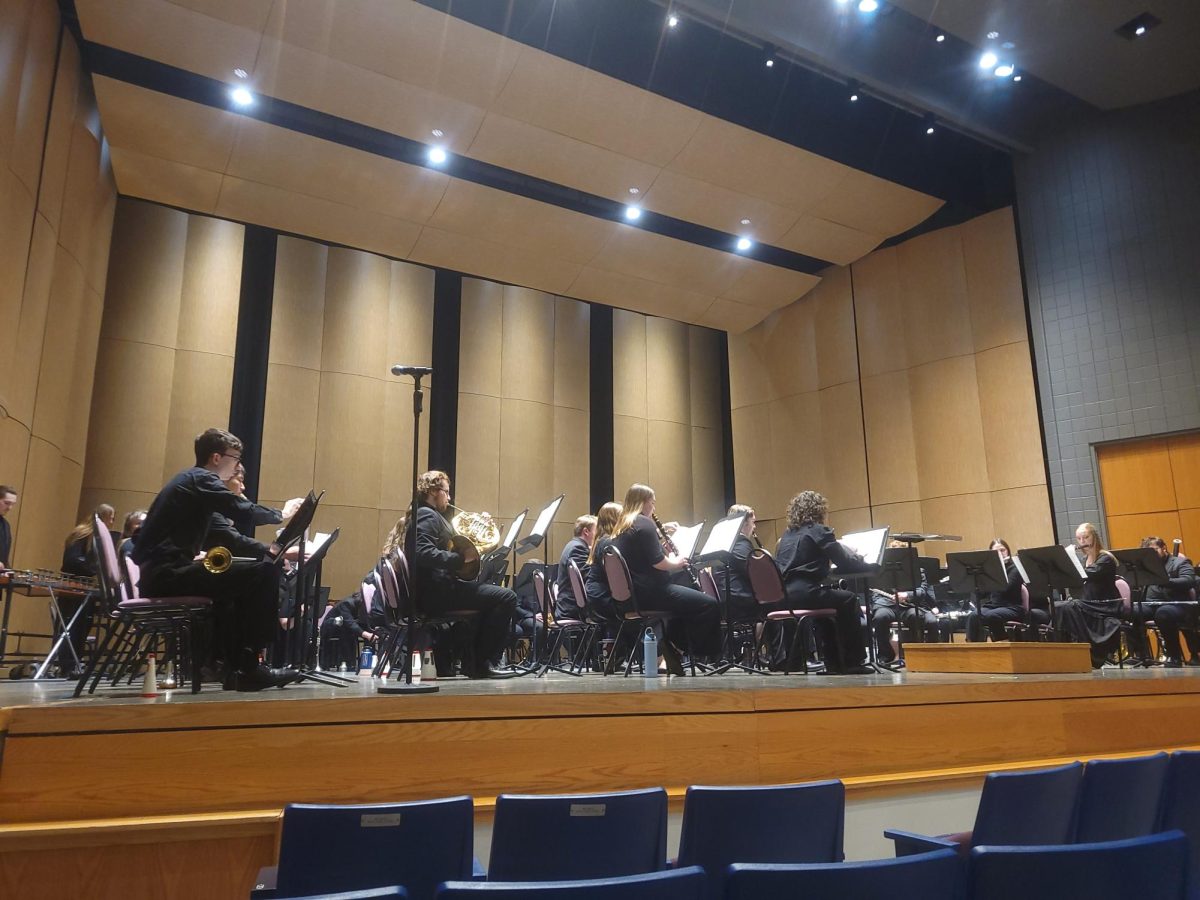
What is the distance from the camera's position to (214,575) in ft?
11.0

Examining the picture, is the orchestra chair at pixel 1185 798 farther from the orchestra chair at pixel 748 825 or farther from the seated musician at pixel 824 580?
the seated musician at pixel 824 580

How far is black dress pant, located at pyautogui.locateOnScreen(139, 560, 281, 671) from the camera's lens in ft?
11.0

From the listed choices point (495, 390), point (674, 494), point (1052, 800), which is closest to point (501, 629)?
point (1052, 800)

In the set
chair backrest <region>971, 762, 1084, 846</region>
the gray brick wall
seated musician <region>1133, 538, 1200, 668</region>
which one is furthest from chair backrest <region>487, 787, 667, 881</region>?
the gray brick wall

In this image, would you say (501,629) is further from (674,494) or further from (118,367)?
(674,494)

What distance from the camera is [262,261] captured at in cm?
1017

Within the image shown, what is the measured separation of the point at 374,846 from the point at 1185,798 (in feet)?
6.22

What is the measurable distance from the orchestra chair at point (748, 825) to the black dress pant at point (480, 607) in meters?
2.91

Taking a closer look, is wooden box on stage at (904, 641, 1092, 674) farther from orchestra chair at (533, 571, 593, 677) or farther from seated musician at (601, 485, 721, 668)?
orchestra chair at (533, 571, 593, 677)

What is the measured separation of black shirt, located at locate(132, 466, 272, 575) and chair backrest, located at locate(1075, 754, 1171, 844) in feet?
9.71

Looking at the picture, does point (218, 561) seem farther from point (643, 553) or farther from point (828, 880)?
point (828, 880)

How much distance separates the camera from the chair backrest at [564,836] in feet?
5.48

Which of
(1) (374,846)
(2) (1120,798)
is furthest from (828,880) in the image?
(2) (1120,798)

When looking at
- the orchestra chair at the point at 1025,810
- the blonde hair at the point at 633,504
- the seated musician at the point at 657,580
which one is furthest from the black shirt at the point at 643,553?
the orchestra chair at the point at 1025,810
